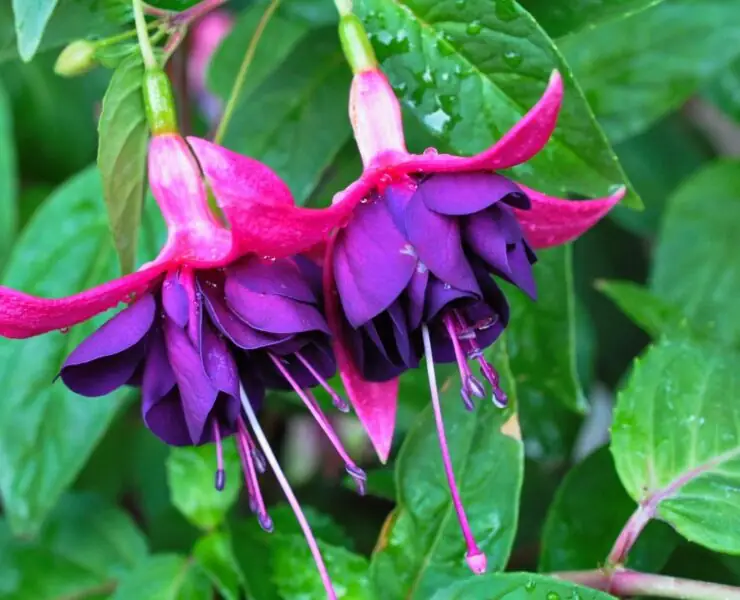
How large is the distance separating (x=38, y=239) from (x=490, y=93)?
49 cm

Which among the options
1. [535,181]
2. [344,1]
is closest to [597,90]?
[535,181]

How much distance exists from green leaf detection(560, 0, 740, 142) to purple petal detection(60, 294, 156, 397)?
22.5 inches

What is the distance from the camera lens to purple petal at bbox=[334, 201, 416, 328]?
0.47 metres

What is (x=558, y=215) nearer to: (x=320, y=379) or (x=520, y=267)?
(x=520, y=267)

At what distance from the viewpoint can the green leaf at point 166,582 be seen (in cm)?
71

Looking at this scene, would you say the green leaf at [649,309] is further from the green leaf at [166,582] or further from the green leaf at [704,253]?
the green leaf at [166,582]

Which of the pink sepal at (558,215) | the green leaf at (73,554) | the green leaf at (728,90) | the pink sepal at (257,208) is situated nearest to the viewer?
the pink sepal at (257,208)

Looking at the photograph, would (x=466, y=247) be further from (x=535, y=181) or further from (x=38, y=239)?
(x=38, y=239)

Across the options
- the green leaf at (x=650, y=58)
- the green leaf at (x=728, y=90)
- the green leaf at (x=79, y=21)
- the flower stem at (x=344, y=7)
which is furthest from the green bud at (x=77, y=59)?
the green leaf at (x=728, y=90)

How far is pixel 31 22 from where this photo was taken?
49 cm

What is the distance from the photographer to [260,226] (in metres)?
0.44

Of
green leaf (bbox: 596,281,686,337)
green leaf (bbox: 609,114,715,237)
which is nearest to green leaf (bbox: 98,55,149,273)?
green leaf (bbox: 596,281,686,337)

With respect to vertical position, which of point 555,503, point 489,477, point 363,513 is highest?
point 489,477

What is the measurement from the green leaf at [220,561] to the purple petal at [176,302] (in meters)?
0.27
